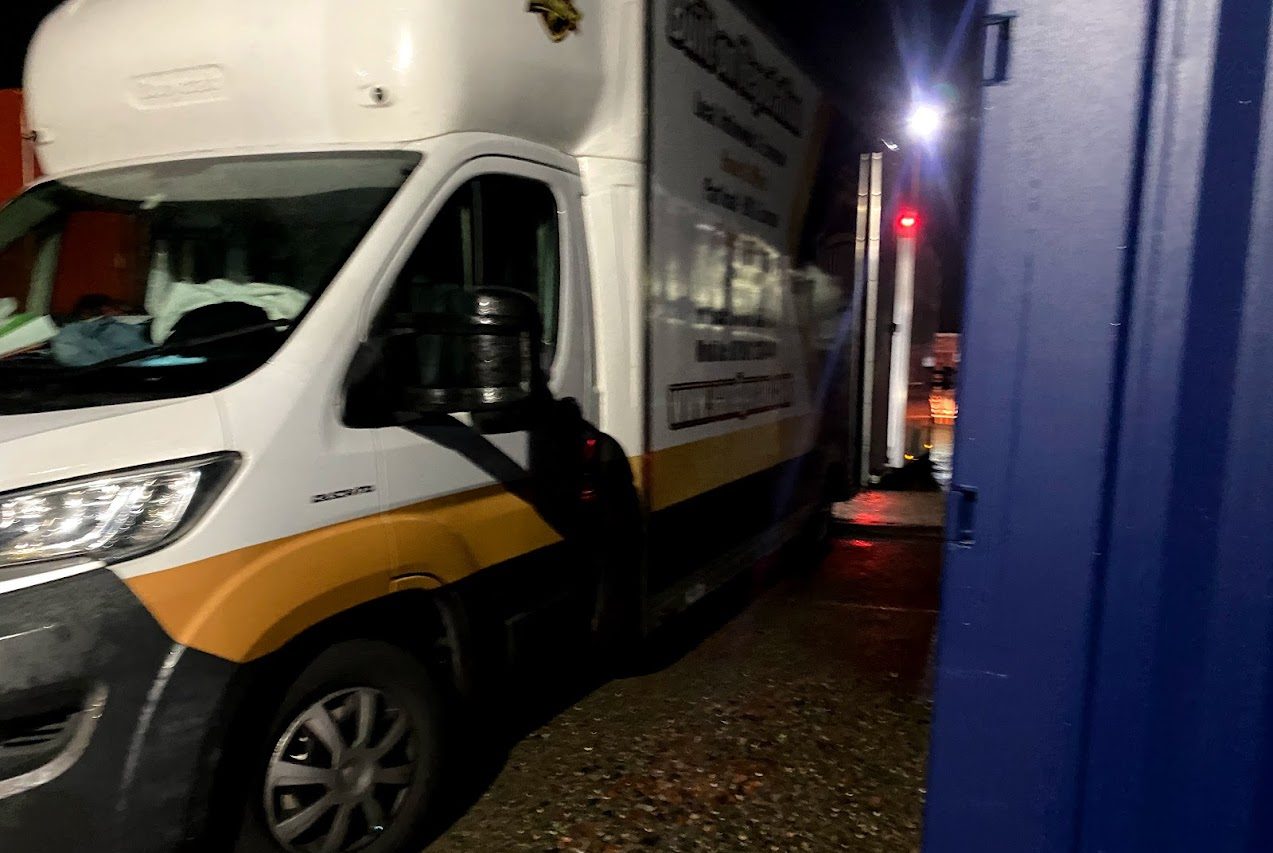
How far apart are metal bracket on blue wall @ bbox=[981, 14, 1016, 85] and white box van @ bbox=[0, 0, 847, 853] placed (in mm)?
1358

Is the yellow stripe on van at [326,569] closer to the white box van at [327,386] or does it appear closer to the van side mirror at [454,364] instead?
the white box van at [327,386]

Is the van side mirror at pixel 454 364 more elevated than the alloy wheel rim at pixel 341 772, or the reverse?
the van side mirror at pixel 454 364

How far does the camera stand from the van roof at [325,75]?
3.08 m

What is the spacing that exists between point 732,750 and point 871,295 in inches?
178

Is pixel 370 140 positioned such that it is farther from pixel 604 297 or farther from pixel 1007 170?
pixel 1007 170

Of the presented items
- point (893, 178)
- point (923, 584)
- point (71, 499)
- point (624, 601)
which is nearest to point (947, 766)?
point (71, 499)

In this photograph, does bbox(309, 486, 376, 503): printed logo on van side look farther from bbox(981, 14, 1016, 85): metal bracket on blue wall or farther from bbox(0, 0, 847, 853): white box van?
bbox(981, 14, 1016, 85): metal bracket on blue wall

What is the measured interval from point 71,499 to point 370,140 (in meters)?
1.55

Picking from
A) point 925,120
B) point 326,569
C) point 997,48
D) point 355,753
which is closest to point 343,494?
point 326,569

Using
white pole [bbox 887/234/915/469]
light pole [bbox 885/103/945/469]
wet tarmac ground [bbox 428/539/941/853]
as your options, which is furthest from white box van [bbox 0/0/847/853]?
white pole [bbox 887/234/915/469]

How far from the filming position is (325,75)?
3109mm

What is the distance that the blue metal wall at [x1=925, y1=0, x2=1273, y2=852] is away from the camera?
1.56 metres

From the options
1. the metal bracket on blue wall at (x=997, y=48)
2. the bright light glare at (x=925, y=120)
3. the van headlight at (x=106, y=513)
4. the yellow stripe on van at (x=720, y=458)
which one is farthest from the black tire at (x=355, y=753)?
the bright light glare at (x=925, y=120)

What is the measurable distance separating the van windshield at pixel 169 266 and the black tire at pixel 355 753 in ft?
3.07
